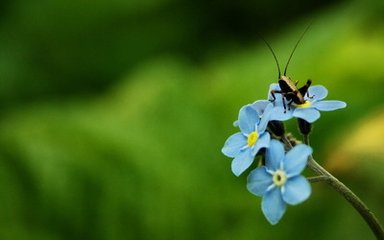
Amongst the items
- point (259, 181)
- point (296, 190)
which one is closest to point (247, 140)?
point (259, 181)

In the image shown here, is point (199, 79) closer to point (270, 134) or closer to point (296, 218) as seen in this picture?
point (296, 218)

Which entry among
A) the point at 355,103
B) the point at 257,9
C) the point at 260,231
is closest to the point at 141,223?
the point at 260,231

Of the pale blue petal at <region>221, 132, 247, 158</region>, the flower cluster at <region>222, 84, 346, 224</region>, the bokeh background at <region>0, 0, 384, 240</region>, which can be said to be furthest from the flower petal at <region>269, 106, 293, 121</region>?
the bokeh background at <region>0, 0, 384, 240</region>

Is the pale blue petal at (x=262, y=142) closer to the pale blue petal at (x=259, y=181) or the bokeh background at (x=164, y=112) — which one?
the pale blue petal at (x=259, y=181)

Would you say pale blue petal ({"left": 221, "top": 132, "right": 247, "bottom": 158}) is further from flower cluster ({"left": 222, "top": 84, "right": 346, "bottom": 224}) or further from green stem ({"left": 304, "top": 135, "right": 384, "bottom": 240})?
green stem ({"left": 304, "top": 135, "right": 384, "bottom": 240})

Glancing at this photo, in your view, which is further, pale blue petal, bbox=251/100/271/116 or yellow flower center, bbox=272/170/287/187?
pale blue petal, bbox=251/100/271/116

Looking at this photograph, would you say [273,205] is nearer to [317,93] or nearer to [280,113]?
[280,113]
